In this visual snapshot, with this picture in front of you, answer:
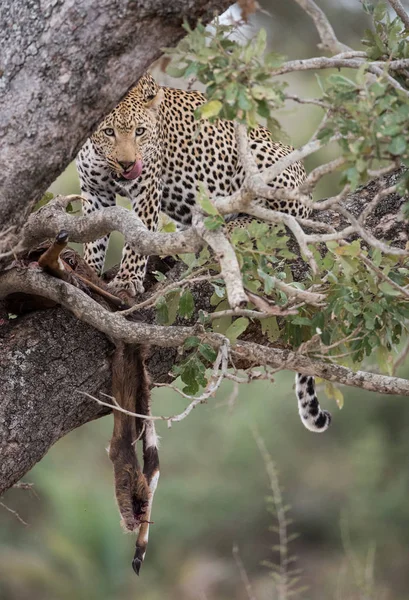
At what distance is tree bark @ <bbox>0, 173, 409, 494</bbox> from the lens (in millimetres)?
4172

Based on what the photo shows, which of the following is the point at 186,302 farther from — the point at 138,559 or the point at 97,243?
the point at 97,243

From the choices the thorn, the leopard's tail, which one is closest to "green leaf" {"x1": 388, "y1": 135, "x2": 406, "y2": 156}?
the thorn

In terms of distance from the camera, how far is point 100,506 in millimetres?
13602

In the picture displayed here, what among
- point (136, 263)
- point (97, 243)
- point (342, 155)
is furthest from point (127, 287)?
point (342, 155)

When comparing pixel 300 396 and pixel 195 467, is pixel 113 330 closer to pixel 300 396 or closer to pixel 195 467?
pixel 300 396

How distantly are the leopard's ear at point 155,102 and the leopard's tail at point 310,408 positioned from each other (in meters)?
1.55

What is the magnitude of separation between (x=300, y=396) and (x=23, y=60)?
249 cm

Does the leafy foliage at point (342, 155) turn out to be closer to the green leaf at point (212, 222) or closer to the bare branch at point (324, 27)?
the green leaf at point (212, 222)

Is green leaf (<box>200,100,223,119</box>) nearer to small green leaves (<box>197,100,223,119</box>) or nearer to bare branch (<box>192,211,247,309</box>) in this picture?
small green leaves (<box>197,100,223,119</box>)

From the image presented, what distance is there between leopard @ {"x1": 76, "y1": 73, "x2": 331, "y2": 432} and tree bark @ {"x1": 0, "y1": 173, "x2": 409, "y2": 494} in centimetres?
48

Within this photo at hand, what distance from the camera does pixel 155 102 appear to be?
556cm

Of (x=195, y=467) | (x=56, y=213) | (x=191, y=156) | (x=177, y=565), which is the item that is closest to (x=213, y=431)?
(x=195, y=467)

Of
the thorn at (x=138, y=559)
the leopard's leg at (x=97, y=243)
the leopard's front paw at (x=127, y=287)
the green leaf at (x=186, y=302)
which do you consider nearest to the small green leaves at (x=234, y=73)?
the green leaf at (x=186, y=302)

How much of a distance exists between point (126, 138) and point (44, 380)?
60.3 inches
